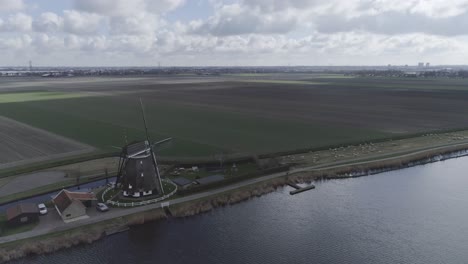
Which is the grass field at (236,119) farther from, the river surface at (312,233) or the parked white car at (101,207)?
the parked white car at (101,207)

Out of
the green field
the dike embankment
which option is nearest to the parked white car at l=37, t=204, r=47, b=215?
the dike embankment

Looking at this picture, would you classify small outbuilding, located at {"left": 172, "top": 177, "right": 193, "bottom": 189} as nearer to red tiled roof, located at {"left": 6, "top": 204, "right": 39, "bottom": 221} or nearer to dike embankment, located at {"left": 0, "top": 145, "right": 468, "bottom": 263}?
dike embankment, located at {"left": 0, "top": 145, "right": 468, "bottom": 263}

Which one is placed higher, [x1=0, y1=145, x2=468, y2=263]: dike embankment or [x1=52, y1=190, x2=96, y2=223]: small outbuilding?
[x1=52, y1=190, x2=96, y2=223]: small outbuilding

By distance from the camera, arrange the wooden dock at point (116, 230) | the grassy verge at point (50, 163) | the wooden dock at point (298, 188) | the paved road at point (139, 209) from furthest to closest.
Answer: the grassy verge at point (50, 163) < the wooden dock at point (298, 188) < the wooden dock at point (116, 230) < the paved road at point (139, 209)

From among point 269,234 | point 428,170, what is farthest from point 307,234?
point 428,170

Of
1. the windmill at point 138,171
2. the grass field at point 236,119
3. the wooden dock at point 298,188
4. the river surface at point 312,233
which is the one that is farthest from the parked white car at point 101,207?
the wooden dock at point 298,188

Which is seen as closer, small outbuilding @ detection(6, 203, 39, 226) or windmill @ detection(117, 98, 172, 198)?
small outbuilding @ detection(6, 203, 39, 226)
